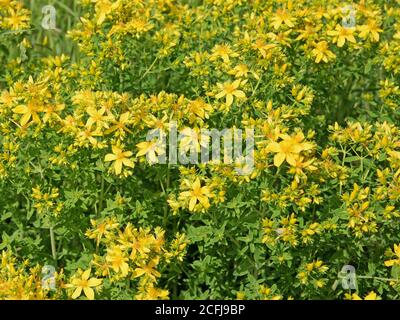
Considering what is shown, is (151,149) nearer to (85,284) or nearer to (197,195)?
(197,195)

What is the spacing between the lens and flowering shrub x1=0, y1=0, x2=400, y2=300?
2.84 meters

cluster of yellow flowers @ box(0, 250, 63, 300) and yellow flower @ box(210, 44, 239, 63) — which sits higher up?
yellow flower @ box(210, 44, 239, 63)

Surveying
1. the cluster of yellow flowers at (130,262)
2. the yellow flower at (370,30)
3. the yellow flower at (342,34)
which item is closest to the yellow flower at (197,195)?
the cluster of yellow flowers at (130,262)

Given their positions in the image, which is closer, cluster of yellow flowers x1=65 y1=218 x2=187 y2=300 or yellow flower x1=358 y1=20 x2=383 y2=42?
cluster of yellow flowers x1=65 y1=218 x2=187 y2=300

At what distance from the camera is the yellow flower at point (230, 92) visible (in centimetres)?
308

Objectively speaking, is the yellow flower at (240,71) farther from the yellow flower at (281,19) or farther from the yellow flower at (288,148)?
the yellow flower at (288,148)

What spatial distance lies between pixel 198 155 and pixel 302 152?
0.46 metres

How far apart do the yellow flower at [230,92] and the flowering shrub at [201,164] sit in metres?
0.01

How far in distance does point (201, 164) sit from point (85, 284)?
2.15 ft

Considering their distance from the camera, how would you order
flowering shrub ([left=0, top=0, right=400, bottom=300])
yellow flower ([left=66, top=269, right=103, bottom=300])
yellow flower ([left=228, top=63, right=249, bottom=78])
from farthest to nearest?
yellow flower ([left=228, top=63, right=249, bottom=78])
flowering shrub ([left=0, top=0, right=400, bottom=300])
yellow flower ([left=66, top=269, right=103, bottom=300])

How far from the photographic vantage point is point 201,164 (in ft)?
9.55

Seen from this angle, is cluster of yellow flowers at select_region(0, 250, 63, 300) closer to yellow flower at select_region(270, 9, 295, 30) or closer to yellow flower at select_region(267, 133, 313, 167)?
yellow flower at select_region(267, 133, 313, 167)

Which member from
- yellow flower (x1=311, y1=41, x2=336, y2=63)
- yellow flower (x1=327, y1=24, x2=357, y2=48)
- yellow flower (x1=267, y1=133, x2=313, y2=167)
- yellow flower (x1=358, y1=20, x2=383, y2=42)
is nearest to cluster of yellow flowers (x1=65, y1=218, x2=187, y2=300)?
yellow flower (x1=267, y1=133, x2=313, y2=167)

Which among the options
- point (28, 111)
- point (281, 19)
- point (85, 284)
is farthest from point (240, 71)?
point (85, 284)
